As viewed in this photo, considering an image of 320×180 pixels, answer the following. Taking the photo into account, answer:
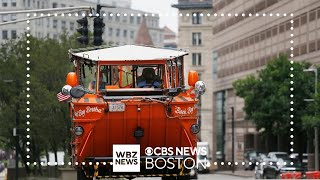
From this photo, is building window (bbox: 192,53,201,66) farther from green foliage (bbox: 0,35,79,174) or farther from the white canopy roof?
the white canopy roof

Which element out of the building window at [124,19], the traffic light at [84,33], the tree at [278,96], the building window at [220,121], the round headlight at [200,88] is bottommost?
the building window at [220,121]

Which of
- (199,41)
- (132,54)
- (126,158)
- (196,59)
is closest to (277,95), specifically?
(132,54)

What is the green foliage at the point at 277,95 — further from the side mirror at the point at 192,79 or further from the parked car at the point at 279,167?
the side mirror at the point at 192,79

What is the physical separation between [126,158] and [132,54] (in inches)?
87.3

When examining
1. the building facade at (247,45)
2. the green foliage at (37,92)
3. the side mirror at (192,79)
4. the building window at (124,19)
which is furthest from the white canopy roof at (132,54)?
the building window at (124,19)

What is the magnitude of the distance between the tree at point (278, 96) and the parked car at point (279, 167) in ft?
14.4

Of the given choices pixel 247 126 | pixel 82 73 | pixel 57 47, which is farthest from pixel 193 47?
pixel 82 73

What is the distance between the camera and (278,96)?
238 ft

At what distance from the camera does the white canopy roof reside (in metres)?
23.1

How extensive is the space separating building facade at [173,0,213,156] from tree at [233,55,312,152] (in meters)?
74.1

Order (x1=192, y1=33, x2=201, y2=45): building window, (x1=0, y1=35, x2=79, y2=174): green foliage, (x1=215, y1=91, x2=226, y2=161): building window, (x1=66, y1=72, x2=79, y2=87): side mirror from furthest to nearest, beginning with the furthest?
(x1=192, y1=33, x2=201, y2=45): building window, (x1=215, y1=91, x2=226, y2=161): building window, (x1=0, y1=35, x2=79, y2=174): green foliage, (x1=66, y1=72, x2=79, y2=87): side mirror

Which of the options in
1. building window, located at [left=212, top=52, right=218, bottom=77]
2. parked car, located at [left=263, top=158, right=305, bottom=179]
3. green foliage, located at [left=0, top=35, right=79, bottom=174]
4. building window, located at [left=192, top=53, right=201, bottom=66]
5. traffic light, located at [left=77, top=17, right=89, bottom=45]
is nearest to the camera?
traffic light, located at [left=77, top=17, right=89, bottom=45]

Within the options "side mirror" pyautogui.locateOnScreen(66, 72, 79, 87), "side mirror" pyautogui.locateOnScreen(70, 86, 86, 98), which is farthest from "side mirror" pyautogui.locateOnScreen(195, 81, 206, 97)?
"side mirror" pyautogui.locateOnScreen(66, 72, 79, 87)

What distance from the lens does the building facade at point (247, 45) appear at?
75562 mm
